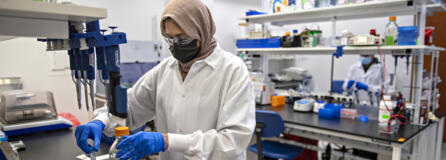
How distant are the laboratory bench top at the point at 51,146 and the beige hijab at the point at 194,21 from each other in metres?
0.66

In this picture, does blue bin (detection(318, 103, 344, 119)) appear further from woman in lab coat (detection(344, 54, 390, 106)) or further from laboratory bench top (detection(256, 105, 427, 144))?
woman in lab coat (detection(344, 54, 390, 106))

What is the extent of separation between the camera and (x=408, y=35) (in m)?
2.01

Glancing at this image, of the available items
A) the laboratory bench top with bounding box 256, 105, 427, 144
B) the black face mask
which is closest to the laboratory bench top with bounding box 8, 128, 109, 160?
the black face mask

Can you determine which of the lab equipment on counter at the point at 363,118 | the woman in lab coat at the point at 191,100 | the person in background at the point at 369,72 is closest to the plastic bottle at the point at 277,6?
the lab equipment on counter at the point at 363,118

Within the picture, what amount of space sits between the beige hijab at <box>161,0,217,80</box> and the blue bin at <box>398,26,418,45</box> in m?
1.55

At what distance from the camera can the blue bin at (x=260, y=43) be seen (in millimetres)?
2723

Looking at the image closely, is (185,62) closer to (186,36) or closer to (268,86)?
(186,36)

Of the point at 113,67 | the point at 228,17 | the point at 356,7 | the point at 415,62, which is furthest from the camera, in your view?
the point at 228,17

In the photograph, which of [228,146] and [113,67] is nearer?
[113,67]

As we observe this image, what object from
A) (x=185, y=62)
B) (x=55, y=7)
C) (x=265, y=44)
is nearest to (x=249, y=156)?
(x=265, y=44)

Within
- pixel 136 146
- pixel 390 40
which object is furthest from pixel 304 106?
pixel 136 146

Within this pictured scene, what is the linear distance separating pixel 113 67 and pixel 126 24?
10.4ft

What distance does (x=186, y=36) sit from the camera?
1.12 meters

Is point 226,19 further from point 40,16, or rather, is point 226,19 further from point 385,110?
point 40,16
